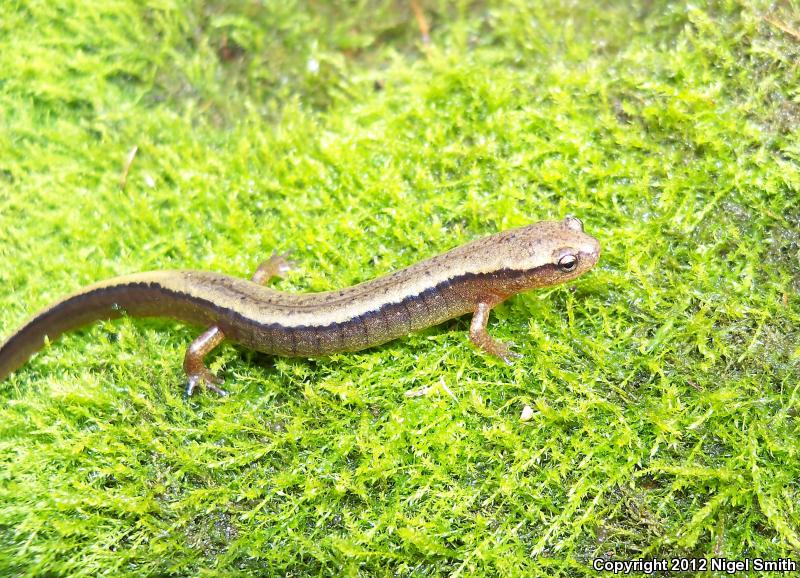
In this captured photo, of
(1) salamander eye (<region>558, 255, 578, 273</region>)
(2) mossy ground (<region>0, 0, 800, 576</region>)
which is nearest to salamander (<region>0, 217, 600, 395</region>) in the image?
(1) salamander eye (<region>558, 255, 578, 273</region>)

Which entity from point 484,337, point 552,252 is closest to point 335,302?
point 484,337

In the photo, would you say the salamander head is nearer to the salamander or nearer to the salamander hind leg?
the salamander

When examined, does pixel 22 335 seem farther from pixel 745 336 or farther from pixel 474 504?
pixel 745 336

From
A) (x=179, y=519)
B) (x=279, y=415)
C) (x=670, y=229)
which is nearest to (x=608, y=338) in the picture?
(x=670, y=229)

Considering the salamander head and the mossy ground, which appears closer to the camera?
the mossy ground

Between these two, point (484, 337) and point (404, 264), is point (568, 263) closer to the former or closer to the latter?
point (484, 337)

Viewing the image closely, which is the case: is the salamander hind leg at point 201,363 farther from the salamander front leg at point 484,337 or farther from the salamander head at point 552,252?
the salamander head at point 552,252

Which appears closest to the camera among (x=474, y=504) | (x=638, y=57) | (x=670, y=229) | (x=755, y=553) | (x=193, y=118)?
(x=755, y=553)
